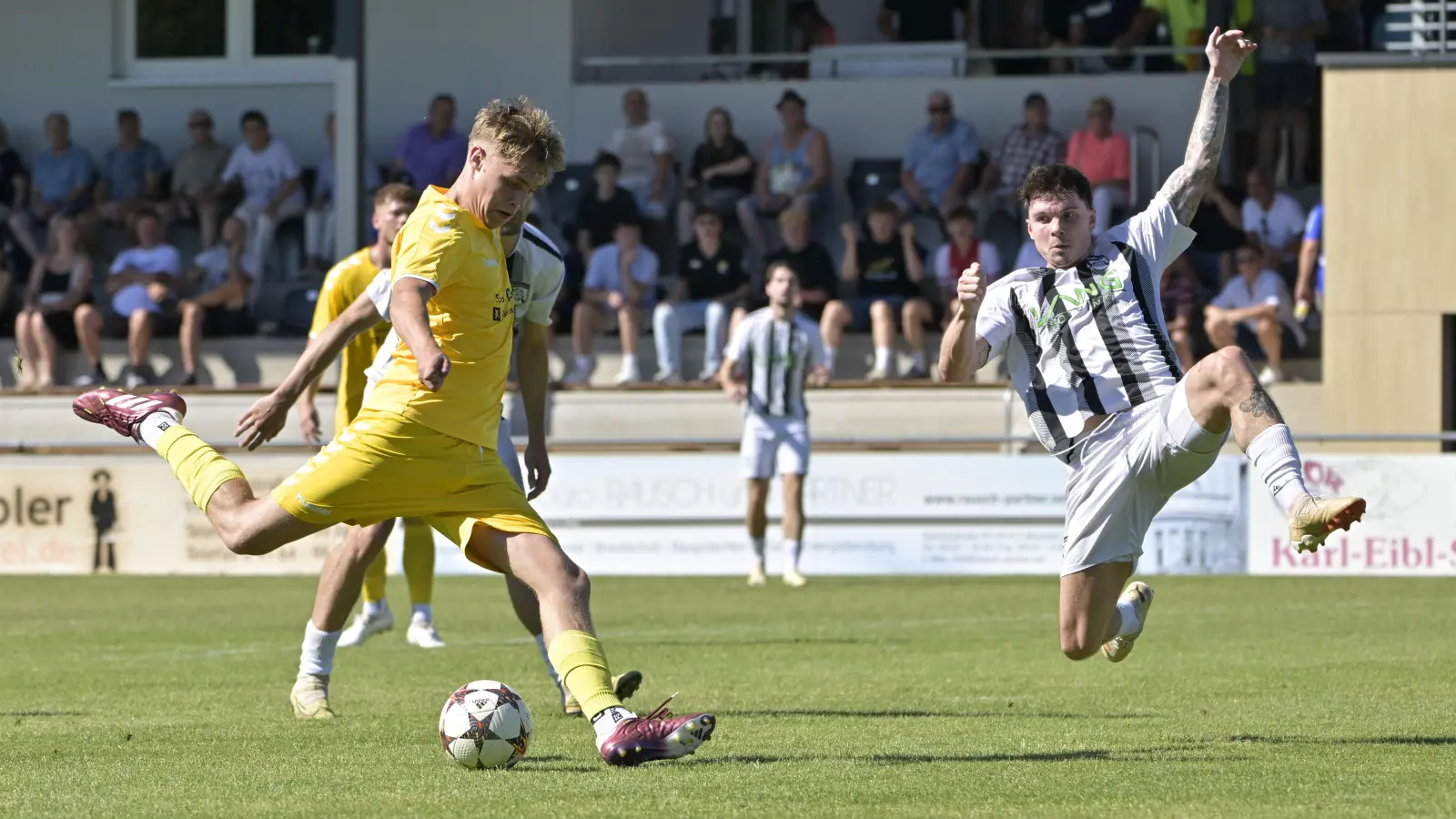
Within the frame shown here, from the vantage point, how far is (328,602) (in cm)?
797

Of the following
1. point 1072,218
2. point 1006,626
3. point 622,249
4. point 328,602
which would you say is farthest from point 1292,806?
point 622,249

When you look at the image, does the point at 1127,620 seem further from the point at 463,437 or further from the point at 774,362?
the point at 774,362

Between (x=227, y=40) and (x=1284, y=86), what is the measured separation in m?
12.7

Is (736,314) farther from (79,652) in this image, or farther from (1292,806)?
(1292,806)

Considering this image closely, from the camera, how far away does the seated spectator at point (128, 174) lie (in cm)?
2342

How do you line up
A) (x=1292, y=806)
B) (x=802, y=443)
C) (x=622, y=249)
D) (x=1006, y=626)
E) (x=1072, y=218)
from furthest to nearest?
1. (x=622, y=249)
2. (x=802, y=443)
3. (x=1006, y=626)
4. (x=1072, y=218)
5. (x=1292, y=806)

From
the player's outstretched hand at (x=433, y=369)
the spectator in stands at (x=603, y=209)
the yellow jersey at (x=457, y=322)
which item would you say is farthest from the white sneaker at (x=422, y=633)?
the spectator in stands at (x=603, y=209)

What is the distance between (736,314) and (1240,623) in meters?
9.28

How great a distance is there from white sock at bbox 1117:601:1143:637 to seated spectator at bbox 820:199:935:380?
12.9 meters

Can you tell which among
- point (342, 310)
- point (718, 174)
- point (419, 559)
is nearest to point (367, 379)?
point (342, 310)

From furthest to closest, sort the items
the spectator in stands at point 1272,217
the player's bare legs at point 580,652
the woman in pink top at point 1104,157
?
1. the woman in pink top at point 1104,157
2. the spectator in stands at point 1272,217
3. the player's bare legs at point 580,652

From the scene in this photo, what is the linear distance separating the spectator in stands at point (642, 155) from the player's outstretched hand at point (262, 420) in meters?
15.8

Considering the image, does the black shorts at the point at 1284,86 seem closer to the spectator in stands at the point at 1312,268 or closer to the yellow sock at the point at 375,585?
the spectator in stands at the point at 1312,268

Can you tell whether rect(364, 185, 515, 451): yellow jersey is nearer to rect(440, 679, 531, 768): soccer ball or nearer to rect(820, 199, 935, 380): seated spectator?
rect(440, 679, 531, 768): soccer ball
